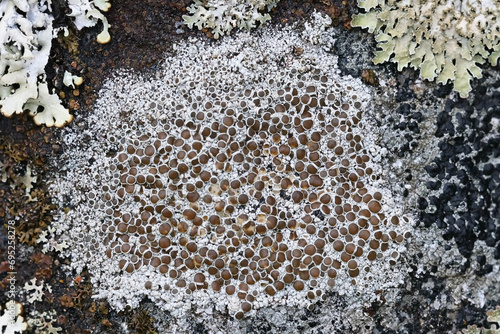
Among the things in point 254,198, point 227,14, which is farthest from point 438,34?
point 254,198

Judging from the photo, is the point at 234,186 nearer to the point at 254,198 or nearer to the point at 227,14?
the point at 254,198

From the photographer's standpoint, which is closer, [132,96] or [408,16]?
[408,16]

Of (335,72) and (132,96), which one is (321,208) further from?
(132,96)

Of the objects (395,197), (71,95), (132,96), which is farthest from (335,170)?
(71,95)

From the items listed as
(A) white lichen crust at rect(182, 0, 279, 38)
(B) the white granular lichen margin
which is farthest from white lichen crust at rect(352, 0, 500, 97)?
(A) white lichen crust at rect(182, 0, 279, 38)

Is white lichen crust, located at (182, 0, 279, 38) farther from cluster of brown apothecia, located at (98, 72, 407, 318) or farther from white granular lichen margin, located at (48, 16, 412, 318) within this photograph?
cluster of brown apothecia, located at (98, 72, 407, 318)

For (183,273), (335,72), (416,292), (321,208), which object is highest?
(335,72)

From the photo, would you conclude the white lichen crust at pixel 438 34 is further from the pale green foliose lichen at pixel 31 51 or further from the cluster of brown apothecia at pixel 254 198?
the pale green foliose lichen at pixel 31 51
